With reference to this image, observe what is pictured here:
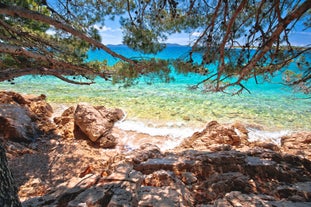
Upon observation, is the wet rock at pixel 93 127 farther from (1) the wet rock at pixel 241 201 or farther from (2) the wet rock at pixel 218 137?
(1) the wet rock at pixel 241 201

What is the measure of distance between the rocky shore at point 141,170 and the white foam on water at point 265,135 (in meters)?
1.04

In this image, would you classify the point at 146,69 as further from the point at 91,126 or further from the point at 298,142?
the point at 298,142

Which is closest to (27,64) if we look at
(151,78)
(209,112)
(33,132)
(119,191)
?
(33,132)

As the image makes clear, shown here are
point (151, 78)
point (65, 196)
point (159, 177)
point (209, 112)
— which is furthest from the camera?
point (209, 112)

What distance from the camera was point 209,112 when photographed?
10164 mm

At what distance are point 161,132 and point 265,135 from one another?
403cm

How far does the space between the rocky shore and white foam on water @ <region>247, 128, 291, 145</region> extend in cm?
104

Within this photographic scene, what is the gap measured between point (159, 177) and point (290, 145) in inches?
187

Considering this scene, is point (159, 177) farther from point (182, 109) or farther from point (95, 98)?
point (95, 98)

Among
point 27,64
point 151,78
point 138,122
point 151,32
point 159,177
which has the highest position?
point 151,32

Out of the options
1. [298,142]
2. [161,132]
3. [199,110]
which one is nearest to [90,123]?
[161,132]

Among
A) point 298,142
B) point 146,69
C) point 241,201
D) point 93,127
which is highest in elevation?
point 146,69

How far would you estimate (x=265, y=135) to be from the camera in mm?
7395

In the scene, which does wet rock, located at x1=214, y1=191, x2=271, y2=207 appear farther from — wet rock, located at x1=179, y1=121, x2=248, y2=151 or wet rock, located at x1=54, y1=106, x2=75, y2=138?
wet rock, located at x1=54, y1=106, x2=75, y2=138
